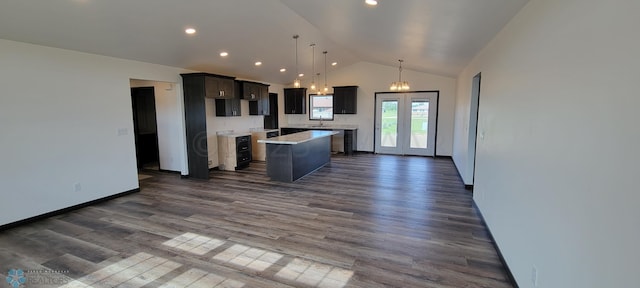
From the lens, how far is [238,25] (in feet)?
14.5

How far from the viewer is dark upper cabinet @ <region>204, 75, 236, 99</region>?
5.84m

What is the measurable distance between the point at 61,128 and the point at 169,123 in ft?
7.67

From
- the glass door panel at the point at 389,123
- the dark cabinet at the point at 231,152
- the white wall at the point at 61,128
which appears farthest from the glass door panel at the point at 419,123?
the white wall at the point at 61,128

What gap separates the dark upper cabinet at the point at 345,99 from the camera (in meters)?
9.15

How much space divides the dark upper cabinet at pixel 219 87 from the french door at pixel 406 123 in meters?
4.74

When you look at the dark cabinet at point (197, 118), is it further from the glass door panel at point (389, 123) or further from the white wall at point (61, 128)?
the glass door panel at point (389, 123)

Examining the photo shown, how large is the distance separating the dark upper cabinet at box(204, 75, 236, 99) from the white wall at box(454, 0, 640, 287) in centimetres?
524

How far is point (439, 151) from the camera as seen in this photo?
866 cm

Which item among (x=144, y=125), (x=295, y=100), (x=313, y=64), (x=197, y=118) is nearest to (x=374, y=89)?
(x=313, y=64)

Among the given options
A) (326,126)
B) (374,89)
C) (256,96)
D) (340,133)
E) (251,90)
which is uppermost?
(374,89)

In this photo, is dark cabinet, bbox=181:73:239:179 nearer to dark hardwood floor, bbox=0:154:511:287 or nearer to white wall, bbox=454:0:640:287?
dark hardwood floor, bbox=0:154:511:287

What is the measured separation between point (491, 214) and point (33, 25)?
19.0 feet

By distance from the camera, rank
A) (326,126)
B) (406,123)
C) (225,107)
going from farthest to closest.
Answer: (326,126) < (406,123) < (225,107)

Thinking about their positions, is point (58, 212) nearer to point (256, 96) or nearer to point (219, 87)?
point (219, 87)
